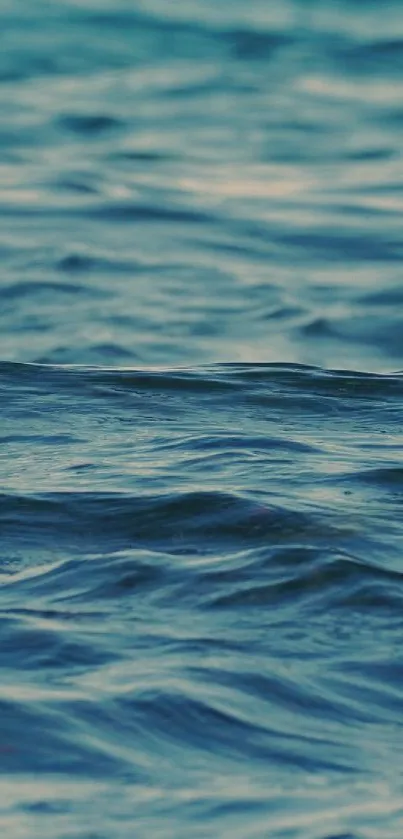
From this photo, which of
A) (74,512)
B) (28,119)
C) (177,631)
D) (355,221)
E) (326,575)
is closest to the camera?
(177,631)

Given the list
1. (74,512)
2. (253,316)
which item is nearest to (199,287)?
(253,316)

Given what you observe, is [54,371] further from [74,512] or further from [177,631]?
[177,631]

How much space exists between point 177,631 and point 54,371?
2263 millimetres

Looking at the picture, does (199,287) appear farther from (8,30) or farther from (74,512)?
(8,30)

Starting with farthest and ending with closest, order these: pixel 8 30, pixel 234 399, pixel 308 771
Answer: pixel 8 30 → pixel 234 399 → pixel 308 771

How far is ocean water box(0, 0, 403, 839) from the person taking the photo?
7.91 ft

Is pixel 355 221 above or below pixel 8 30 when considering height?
below

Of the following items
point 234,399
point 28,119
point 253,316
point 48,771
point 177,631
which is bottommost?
point 48,771

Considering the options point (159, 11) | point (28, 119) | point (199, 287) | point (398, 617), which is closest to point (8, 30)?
point (159, 11)

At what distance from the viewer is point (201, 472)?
3.92 meters

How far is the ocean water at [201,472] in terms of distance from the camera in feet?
7.91

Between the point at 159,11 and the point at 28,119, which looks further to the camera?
the point at 159,11

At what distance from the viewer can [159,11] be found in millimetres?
12602

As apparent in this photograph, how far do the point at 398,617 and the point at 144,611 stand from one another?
1.67 ft
